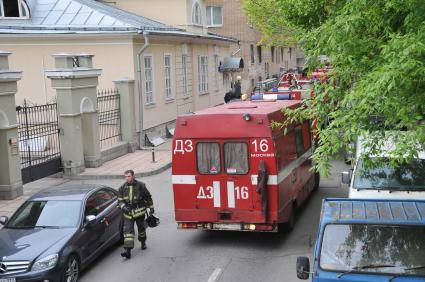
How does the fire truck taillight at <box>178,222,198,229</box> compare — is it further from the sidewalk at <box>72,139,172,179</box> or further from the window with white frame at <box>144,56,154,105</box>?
the window with white frame at <box>144,56,154,105</box>

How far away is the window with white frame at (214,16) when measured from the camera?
44.6 metres

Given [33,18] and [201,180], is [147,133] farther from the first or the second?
[201,180]

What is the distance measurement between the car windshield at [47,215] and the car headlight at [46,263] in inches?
42.4

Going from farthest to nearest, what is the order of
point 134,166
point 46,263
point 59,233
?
point 134,166 → point 59,233 → point 46,263

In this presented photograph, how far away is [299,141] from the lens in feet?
45.9

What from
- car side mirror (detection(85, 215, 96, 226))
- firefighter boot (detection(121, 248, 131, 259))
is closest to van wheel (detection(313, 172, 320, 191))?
firefighter boot (detection(121, 248, 131, 259))

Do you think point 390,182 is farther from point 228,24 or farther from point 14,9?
point 228,24

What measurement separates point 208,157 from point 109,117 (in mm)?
11447

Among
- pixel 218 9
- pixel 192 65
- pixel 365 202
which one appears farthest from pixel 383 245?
pixel 218 9

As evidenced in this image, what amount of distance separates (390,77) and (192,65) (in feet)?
82.4

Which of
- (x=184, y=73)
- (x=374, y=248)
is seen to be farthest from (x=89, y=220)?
(x=184, y=73)

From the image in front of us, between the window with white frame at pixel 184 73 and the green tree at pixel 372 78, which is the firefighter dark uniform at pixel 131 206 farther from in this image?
the window with white frame at pixel 184 73

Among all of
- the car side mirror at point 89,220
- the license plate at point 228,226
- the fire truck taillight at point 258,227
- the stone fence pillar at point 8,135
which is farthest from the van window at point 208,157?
the stone fence pillar at point 8,135

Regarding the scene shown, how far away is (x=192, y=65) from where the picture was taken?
101 ft
